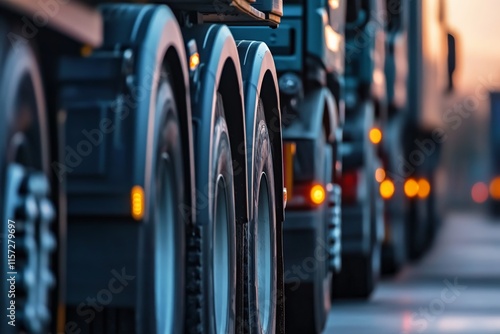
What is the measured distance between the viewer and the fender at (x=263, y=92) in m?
8.11

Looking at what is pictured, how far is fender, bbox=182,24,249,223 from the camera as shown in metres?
6.91

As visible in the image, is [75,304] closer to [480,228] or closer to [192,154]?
[192,154]

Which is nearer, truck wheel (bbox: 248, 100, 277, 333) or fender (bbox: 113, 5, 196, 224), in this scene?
fender (bbox: 113, 5, 196, 224)

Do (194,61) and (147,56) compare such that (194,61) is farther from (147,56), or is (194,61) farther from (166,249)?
(147,56)

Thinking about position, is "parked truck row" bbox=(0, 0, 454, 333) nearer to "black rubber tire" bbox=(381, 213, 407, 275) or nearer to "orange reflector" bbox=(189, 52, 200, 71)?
"orange reflector" bbox=(189, 52, 200, 71)

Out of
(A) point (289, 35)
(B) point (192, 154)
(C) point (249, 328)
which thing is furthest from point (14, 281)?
(A) point (289, 35)

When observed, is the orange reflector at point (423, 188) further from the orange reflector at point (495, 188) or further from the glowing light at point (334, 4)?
the glowing light at point (334, 4)

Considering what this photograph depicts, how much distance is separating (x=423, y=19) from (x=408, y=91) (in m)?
0.96

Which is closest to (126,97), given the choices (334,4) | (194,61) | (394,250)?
(194,61)

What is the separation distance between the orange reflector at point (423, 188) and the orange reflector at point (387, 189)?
556cm

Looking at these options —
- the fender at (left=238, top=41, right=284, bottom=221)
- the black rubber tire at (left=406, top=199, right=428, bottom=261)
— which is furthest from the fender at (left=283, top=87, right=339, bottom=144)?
the black rubber tire at (left=406, top=199, right=428, bottom=261)

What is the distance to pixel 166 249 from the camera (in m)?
6.35

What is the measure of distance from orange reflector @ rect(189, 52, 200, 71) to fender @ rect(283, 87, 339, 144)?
5.32 metres

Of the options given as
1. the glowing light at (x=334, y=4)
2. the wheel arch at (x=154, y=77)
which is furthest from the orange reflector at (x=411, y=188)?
the wheel arch at (x=154, y=77)
